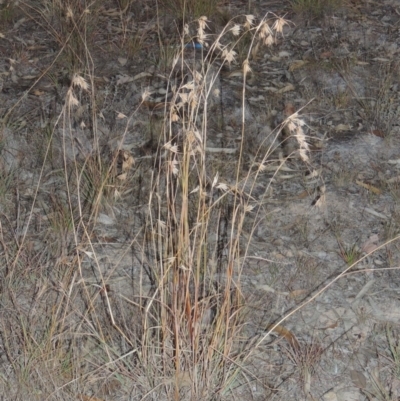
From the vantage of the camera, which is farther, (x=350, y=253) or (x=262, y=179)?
(x=262, y=179)

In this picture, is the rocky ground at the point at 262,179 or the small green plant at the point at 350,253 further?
the small green plant at the point at 350,253

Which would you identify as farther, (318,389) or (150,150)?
(150,150)

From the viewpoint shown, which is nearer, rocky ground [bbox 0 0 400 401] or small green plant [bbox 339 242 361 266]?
rocky ground [bbox 0 0 400 401]

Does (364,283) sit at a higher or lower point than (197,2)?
lower

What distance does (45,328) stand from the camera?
283 centimetres

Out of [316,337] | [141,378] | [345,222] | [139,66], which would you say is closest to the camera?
[141,378]

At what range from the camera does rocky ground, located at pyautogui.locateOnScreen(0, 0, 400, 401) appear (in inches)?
110

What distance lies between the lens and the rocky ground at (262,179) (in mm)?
2801

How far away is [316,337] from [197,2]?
7.52 ft

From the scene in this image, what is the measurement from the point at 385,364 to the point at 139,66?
2228mm

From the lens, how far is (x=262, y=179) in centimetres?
372

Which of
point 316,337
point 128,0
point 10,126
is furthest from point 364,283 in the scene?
point 128,0

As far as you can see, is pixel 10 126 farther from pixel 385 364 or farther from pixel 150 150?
pixel 385 364

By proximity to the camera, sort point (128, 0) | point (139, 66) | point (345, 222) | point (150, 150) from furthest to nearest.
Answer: point (128, 0) < point (139, 66) < point (150, 150) < point (345, 222)
